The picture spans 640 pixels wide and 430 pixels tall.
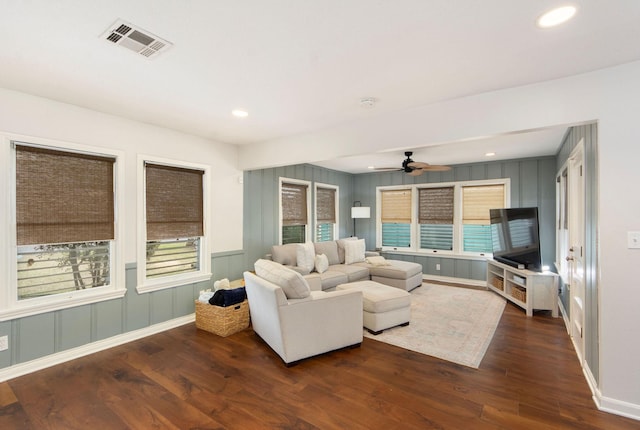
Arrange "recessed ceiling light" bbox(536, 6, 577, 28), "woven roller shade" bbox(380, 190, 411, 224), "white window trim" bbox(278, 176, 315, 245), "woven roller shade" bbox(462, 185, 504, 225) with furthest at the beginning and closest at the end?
"woven roller shade" bbox(380, 190, 411, 224)
"woven roller shade" bbox(462, 185, 504, 225)
"white window trim" bbox(278, 176, 315, 245)
"recessed ceiling light" bbox(536, 6, 577, 28)

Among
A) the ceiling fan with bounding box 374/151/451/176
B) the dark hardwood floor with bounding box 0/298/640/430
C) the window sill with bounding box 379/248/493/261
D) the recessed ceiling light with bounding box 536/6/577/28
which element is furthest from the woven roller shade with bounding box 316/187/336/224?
the recessed ceiling light with bounding box 536/6/577/28

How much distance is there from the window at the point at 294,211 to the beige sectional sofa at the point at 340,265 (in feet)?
1.98

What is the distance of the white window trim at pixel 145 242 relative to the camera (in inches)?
139

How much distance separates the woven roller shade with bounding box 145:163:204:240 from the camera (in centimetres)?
368

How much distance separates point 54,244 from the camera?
2.93 metres

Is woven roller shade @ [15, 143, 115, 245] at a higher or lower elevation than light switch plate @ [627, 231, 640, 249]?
higher

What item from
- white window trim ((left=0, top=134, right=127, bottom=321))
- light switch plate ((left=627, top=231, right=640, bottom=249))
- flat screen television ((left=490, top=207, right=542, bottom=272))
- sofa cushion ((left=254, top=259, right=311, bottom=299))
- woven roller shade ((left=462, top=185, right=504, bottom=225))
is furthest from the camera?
woven roller shade ((left=462, top=185, right=504, bottom=225))

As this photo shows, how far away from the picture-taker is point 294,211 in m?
5.89

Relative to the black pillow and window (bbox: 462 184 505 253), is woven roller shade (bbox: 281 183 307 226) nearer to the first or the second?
the black pillow

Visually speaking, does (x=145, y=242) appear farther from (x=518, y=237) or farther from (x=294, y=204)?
(x=518, y=237)

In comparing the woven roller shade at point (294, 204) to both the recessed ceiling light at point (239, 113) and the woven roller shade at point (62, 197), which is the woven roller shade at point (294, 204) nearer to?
the recessed ceiling light at point (239, 113)

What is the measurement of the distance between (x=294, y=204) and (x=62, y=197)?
3.59 meters

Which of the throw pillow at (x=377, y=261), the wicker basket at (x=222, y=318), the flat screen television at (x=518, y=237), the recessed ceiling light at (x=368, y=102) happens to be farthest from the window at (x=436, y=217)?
the wicker basket at (x=222, y=318)

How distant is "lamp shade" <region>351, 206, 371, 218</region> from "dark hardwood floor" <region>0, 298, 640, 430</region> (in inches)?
155
